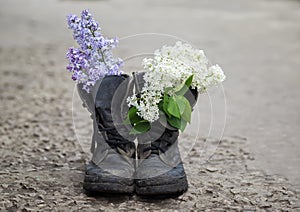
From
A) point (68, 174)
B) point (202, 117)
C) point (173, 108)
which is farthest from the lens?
point (202, 117)

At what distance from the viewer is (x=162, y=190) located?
1782mm

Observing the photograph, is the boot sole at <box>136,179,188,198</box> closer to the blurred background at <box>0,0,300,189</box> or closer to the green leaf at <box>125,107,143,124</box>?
the green leaf at <box>125,107,143,124</box>

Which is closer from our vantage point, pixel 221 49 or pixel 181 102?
pixel 181 102

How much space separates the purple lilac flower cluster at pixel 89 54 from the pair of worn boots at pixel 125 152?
0.10 ft

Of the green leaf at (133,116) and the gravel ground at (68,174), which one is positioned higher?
the green leaf at (133,116)

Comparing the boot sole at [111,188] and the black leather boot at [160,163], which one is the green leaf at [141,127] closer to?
the black leather boot at [160,163]

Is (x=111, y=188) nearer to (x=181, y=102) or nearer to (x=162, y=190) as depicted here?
(x=162, y=190)

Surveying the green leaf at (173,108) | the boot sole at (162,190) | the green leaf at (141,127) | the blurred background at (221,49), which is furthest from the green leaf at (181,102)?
the blurred background at (221,49)

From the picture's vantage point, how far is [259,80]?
348cm

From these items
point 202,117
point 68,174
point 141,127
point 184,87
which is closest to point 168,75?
point 184,87

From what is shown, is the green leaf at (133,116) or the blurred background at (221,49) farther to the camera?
the blurred background at (221,49)

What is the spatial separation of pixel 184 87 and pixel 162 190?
12.4 inches

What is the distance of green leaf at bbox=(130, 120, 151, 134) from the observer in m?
1.80

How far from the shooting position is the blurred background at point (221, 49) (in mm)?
2611
